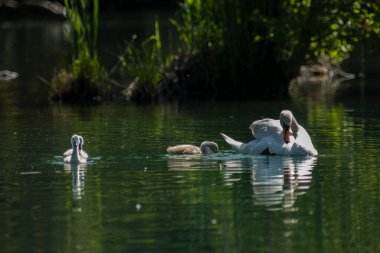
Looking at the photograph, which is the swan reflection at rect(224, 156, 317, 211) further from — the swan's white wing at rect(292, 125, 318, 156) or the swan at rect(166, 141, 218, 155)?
the swan at rect(166, 141, 218, 155)

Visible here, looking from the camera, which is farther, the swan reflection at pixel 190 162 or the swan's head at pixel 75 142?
the swan's head at pixel 75 142

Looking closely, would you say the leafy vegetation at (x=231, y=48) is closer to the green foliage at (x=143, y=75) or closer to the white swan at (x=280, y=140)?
the green foliage at (x=143, y=75)

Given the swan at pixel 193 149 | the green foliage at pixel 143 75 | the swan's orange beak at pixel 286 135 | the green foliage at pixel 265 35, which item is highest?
the green foliage at pixel 265 35

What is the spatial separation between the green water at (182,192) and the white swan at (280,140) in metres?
0.20

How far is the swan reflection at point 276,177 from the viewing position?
48.3ft

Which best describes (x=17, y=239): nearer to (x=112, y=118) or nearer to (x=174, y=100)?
(x=112, y=118)

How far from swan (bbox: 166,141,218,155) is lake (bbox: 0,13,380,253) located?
193mm

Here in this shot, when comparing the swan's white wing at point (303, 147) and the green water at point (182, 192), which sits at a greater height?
the swan's white wing at point (303, 147)

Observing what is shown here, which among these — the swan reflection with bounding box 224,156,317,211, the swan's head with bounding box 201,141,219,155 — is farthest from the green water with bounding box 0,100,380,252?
the swan's head with bounding box 201,141,219,155

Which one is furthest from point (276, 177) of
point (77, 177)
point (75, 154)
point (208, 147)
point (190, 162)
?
point (75, 154)

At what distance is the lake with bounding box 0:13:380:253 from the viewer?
1255 cm

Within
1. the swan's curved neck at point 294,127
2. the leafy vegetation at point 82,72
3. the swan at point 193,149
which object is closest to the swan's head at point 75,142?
the swan at point 193,149

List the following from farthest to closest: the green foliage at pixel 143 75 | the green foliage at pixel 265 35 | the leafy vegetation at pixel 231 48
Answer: the green foliage at pixel 143 75 < the leafy vegetation at pixel 231 48 < the green foliage at pixel 265 35

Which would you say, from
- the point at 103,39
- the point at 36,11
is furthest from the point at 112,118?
the point at 36,11
